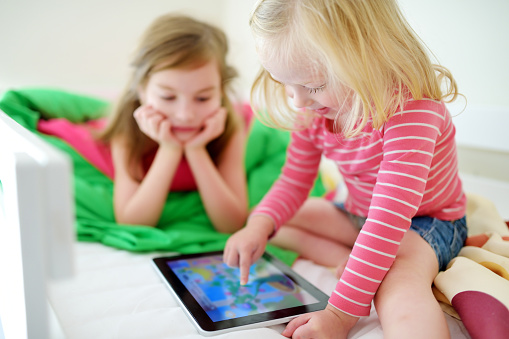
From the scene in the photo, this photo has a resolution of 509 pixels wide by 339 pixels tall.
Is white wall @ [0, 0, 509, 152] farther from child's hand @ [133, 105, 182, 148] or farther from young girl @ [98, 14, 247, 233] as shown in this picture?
child's hand @ [133, 105, 182, 148]

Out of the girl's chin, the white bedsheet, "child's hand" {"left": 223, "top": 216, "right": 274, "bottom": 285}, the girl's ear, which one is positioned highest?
the girl's ear

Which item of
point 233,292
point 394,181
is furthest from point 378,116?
point 233,292

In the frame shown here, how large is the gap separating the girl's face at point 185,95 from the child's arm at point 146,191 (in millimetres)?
66

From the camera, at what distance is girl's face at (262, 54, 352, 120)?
627 millimetres

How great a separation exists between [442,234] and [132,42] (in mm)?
1559

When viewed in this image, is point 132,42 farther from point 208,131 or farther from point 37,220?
point 37,220

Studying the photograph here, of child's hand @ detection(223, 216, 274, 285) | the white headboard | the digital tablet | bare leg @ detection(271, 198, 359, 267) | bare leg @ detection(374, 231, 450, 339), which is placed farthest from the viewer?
bare leg @ detection(271, 198, 359, 267)

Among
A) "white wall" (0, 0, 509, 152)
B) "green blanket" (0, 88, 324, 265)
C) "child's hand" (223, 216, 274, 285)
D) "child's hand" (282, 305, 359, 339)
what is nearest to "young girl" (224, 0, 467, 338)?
"child's hand" (282, 305, 359, 339)

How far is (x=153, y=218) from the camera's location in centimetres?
104

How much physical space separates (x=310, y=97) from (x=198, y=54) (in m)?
0.47

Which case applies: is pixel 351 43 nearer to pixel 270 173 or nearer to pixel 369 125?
pixel 369 125

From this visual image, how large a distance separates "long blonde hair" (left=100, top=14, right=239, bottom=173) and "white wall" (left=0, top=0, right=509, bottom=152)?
0.13 meters

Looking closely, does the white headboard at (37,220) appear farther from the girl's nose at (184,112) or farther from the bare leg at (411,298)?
the girl's nose at (184,112)

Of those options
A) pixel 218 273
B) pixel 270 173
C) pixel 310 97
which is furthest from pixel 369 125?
pixel 270 173
